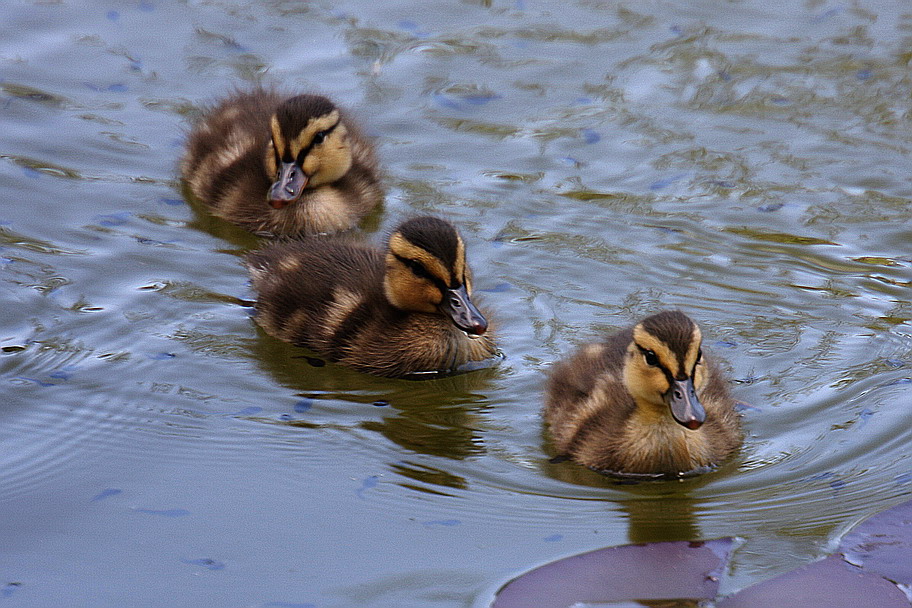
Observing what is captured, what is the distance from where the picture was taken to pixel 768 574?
4.21m

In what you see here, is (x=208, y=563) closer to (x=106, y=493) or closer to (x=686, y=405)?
(x=106, y=493)

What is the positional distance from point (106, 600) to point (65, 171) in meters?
4.12

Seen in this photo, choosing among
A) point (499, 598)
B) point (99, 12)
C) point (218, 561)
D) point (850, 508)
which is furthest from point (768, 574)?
point (99, 12)

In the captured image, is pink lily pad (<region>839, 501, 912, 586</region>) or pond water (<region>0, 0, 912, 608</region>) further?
pond water (<region>0, 0, 912, 608</region>)

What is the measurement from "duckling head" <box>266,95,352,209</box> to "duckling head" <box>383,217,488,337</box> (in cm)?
139

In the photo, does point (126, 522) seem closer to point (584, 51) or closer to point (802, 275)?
point (802, 275)

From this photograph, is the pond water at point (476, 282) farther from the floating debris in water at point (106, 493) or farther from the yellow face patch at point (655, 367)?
the yellow face patch at point (655, 367)

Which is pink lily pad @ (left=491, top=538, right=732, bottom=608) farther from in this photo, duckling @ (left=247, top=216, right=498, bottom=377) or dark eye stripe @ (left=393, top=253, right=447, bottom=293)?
dark eye stripe @ (left=393, top=253, right=447, bottom=293)

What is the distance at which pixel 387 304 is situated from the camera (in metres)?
5.82

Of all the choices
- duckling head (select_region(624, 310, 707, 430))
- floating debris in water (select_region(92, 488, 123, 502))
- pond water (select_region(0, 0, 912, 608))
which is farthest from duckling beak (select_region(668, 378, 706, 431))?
floating debris in water (select_region(92, 488, 123, 502))

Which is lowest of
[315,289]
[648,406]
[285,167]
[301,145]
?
[648,406]

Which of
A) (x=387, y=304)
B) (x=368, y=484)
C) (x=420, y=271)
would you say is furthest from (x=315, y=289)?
(x=368, y=484)

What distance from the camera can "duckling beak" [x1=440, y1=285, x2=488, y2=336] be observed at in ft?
17.9

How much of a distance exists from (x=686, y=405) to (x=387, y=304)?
1.67 m
